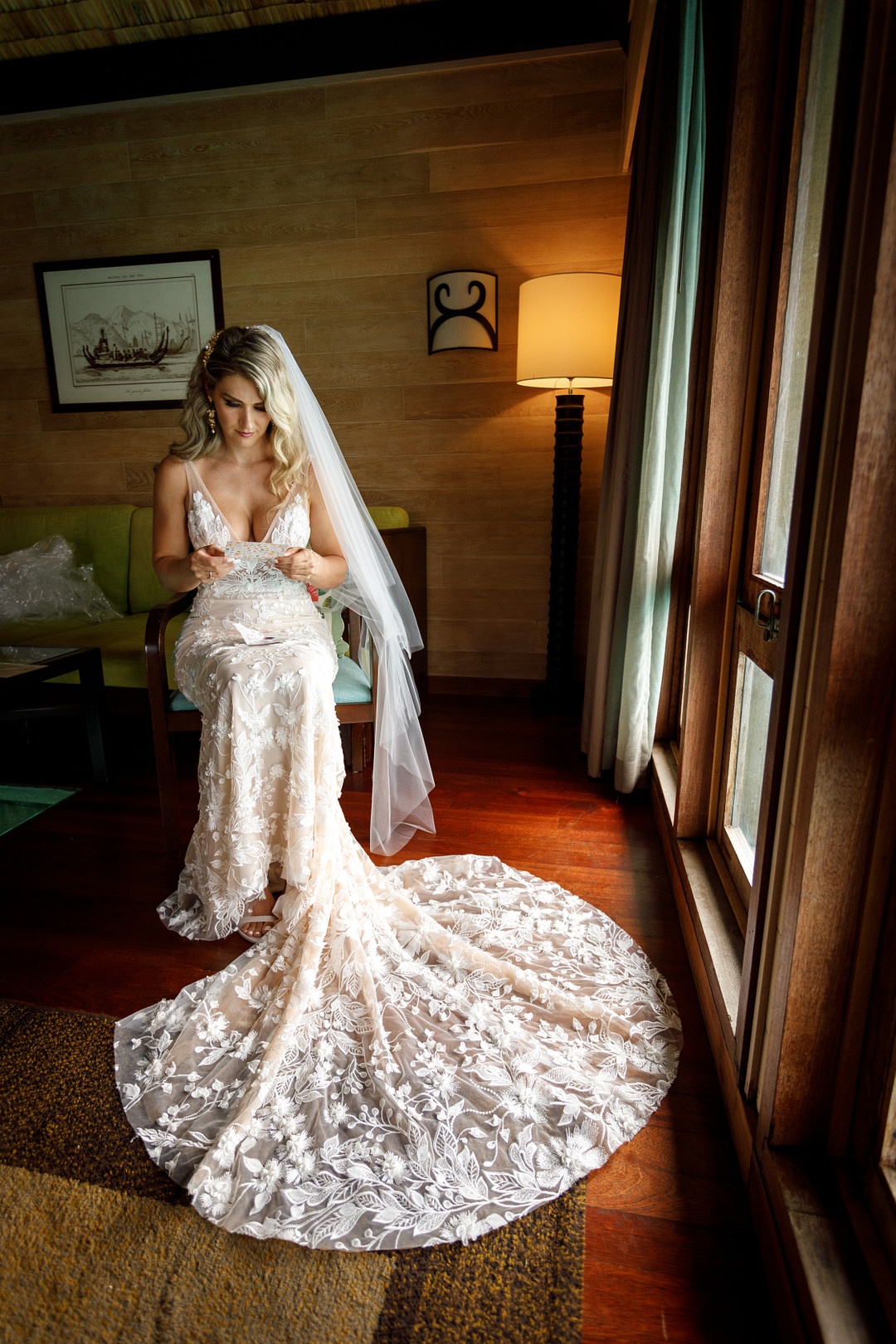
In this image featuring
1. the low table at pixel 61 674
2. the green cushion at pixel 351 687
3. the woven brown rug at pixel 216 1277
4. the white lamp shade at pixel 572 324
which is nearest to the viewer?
the woven brown rug at pixel 216 1277

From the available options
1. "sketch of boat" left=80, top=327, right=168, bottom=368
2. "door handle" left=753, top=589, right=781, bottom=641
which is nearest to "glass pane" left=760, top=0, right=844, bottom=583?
"door handle" left=753, top=589, right=781, bottom=641

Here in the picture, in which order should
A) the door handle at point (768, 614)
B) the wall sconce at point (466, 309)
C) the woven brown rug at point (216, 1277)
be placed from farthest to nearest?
the wall sconce at point (466, 309)
the door handle at point (768, 614)
the woven brown rug at point (216, 1277)

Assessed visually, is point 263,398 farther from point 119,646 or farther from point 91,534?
point 91,534

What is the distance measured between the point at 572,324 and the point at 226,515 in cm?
180

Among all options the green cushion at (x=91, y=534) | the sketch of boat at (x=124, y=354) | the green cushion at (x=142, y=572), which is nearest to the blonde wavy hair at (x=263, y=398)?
the green cushion at (x=142, y=572)

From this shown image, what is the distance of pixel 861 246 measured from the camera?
0.89 metres

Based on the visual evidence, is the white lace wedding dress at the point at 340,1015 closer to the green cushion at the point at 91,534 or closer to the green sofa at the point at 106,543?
the green sofa at the point at 106,543

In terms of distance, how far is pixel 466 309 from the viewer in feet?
12.3

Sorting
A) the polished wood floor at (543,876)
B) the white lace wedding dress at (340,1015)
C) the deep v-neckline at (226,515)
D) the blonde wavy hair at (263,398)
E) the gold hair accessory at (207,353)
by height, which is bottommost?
the polished wood floor at (543,876)

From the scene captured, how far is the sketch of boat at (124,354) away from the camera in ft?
13.9

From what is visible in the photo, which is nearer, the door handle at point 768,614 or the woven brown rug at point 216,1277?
the woven brown rug at point 216,1277

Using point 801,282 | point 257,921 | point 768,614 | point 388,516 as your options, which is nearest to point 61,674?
point 257,921

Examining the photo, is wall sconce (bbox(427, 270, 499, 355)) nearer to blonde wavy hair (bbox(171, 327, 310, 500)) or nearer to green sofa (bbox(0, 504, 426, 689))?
green sofa (bbox(0, 504, 426, 689))

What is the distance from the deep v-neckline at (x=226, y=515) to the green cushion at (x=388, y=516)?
128cm
